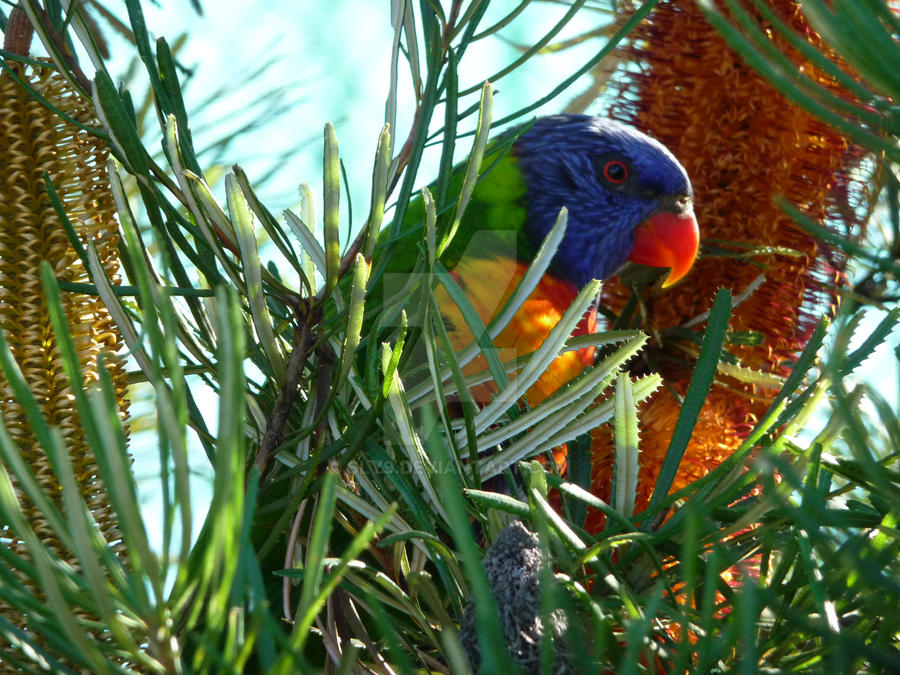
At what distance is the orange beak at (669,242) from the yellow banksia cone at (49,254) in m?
0.52

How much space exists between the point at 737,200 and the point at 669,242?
14.4 inches

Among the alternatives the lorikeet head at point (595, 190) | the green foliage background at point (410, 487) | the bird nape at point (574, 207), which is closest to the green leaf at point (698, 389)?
the green foliage background at point (410, 487)

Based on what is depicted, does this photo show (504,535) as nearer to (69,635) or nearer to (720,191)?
(69,635)

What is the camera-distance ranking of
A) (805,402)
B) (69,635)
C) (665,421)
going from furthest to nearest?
(665,421)
(805,402)
(69,635)

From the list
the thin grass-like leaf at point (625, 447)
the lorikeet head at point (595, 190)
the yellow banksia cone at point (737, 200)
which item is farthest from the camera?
the lorikeet head at point (595, 190)

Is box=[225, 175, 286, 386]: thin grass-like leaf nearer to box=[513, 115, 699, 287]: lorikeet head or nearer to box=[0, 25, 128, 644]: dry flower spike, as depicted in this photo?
box=[0, 25, 128, 644]: dry flower spike

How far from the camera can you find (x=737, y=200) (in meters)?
0.76

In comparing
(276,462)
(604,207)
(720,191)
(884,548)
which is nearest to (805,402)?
(884,548)

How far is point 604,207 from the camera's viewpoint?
1346 mm

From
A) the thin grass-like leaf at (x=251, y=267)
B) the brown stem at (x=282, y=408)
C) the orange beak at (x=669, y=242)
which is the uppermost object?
the thin grass-like leaf at (x=251, y=267)

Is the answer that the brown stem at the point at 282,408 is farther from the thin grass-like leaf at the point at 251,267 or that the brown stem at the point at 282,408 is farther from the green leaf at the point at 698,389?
the green leaf at the point at 698,389

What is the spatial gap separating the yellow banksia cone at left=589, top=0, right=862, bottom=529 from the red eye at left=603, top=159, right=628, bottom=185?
502 mm

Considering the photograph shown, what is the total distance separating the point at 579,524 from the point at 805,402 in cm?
14

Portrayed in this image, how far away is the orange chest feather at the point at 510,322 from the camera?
0.86 metres
